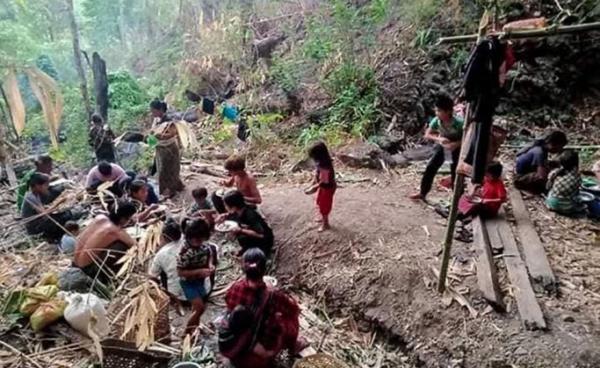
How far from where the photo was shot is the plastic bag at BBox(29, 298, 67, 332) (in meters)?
3.18

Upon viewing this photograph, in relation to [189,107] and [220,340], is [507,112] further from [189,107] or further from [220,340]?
[189,107]

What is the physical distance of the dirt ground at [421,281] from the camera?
3494mm

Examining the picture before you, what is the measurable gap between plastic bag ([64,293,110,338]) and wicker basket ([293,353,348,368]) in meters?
1.37

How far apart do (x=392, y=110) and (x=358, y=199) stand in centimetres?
315

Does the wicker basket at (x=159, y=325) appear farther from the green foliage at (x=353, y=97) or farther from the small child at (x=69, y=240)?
the green foliage at (x=353, y=97)

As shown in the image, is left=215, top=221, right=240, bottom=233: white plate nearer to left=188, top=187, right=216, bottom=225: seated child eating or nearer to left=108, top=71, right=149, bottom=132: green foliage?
left=188, top=187, right=216, bottom=225: seated child eating

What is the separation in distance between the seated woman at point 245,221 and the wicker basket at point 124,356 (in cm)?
169

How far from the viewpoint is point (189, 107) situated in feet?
41.8

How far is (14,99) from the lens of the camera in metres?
1.85

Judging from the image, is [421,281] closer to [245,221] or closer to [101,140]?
[245,221]

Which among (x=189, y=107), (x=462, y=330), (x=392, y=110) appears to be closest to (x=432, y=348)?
(x=462, y=330)

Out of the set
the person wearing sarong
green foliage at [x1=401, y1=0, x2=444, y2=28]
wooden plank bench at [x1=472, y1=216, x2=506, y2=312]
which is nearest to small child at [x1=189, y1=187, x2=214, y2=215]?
wooden plank bench at [x1=472, y1=216, x2=506, y2=312]

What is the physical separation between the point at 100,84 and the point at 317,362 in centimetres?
1103

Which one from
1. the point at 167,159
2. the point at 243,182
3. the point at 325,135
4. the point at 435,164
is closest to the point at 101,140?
the point at 167,159
